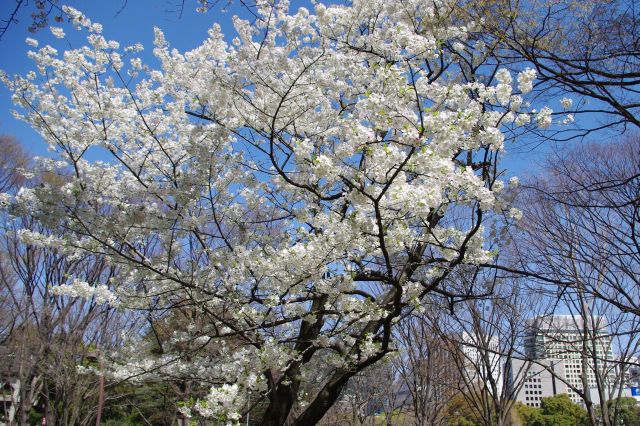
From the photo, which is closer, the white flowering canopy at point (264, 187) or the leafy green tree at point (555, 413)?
the white flowering canopy at point (264, 187)

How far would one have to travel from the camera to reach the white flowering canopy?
15.6ft

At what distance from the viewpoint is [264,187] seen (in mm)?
6184

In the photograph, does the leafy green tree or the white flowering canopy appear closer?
the white flowering canopy

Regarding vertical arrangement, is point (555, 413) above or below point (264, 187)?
below

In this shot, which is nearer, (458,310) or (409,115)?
(409,115)

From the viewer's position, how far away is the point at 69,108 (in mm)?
5613

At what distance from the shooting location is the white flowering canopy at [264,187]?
15.6 ft

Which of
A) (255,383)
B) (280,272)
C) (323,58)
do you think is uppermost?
(323,58)

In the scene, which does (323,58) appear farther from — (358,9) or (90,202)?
(90,202)

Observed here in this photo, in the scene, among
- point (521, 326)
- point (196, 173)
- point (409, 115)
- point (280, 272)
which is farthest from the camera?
point (521, 326)

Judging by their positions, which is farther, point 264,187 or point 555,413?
point 555,413

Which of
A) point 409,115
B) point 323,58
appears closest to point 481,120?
point 409,115

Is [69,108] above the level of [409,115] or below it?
above

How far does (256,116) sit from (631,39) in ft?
11.9
